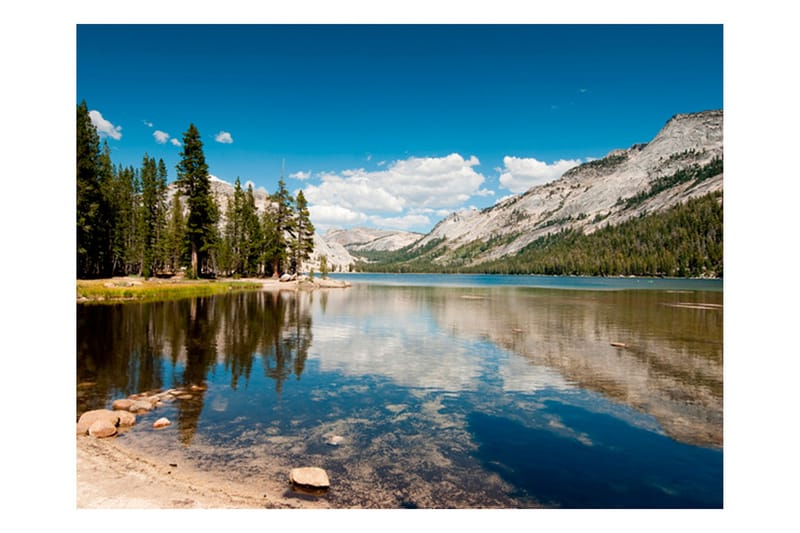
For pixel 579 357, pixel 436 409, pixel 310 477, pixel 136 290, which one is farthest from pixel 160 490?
pixel 136 290

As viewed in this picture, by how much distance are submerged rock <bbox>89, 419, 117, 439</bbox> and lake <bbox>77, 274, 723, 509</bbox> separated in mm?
647

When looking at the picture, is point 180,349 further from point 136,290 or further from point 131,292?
Answer: point 136,290

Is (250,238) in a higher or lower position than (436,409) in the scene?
higher

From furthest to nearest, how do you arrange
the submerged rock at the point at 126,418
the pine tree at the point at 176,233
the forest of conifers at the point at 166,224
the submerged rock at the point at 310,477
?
the pine tree at the point at 176,233 < the forest of conifers at the point at 166,224 < the submerged rock at the point at 126,418 < the submerged rock at the point at 310,477

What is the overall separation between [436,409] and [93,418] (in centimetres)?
1066

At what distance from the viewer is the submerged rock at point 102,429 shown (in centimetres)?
1200

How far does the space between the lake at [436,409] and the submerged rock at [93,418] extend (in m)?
0.87

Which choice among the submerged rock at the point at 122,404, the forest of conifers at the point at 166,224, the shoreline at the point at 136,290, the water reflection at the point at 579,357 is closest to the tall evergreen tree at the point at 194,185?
the forest of conifers at the point at 166,224

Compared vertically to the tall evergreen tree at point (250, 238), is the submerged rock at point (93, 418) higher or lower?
Answer: lower

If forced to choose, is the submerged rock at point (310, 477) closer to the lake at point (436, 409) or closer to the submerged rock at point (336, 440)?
the lake at point (436, 409)

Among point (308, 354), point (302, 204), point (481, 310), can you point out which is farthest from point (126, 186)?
point (308, 354)

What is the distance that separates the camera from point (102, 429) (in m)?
12.1

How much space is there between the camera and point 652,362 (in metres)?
22.3
